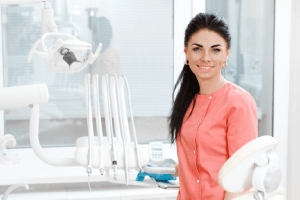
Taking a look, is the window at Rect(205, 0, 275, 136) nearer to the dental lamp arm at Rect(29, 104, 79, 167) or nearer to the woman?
the woman

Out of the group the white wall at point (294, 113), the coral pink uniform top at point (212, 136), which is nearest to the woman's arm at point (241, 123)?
the coral pink uniform top at point (212, 136)

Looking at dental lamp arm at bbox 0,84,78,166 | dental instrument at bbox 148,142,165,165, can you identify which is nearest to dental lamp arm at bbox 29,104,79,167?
dental lamp arm at bbox 0,84,78,166

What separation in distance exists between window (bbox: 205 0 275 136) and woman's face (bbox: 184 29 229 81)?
1315 millimetres

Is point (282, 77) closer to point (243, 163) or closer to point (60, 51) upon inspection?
point (60, 51)

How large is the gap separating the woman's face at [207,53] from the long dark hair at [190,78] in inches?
0.8

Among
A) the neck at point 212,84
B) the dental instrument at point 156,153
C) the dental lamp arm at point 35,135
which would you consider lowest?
the dental instrument at point 156,153

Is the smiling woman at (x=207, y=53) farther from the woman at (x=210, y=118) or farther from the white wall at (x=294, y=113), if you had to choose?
the white wall at (x=294, y=113)

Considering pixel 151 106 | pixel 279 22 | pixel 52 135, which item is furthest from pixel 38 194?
pixel 279 22

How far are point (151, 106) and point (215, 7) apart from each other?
0.84m

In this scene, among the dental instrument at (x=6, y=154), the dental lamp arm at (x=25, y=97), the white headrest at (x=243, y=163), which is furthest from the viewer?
the dental instrument at (x=6, y=154)

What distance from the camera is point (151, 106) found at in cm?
253

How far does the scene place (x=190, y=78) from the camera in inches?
54.1

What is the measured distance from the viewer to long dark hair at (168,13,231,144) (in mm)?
1189

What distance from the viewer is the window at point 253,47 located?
2.46 m
